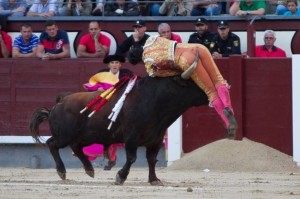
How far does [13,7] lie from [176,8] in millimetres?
2447

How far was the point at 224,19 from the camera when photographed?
15.5 metres

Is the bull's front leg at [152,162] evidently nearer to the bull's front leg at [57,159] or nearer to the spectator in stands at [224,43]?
the bull's front leg at [57,159]

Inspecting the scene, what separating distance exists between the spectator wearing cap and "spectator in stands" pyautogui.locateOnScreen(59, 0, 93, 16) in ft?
6.01

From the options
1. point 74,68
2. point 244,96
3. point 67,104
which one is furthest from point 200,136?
point 67,104

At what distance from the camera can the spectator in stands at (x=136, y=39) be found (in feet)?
49.9

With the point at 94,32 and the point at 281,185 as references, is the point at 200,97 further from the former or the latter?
the point at 94,32

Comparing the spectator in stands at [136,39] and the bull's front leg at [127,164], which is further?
the spectator in stands at [136,39]

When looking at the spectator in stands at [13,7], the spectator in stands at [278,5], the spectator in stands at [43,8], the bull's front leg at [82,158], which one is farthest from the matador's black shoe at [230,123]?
the spectator in stands at [13,7]

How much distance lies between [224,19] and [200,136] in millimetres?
1604

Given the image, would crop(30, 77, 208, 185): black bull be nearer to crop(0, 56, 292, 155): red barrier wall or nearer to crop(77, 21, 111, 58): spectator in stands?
crop(0, 56, 292, 155): red barrier wall

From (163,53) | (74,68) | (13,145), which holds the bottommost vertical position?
(13,145)

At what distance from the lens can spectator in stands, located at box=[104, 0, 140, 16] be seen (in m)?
16.0

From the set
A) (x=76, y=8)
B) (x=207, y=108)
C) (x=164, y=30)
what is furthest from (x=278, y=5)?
(x=76, y=8)

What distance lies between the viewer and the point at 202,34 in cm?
1511
